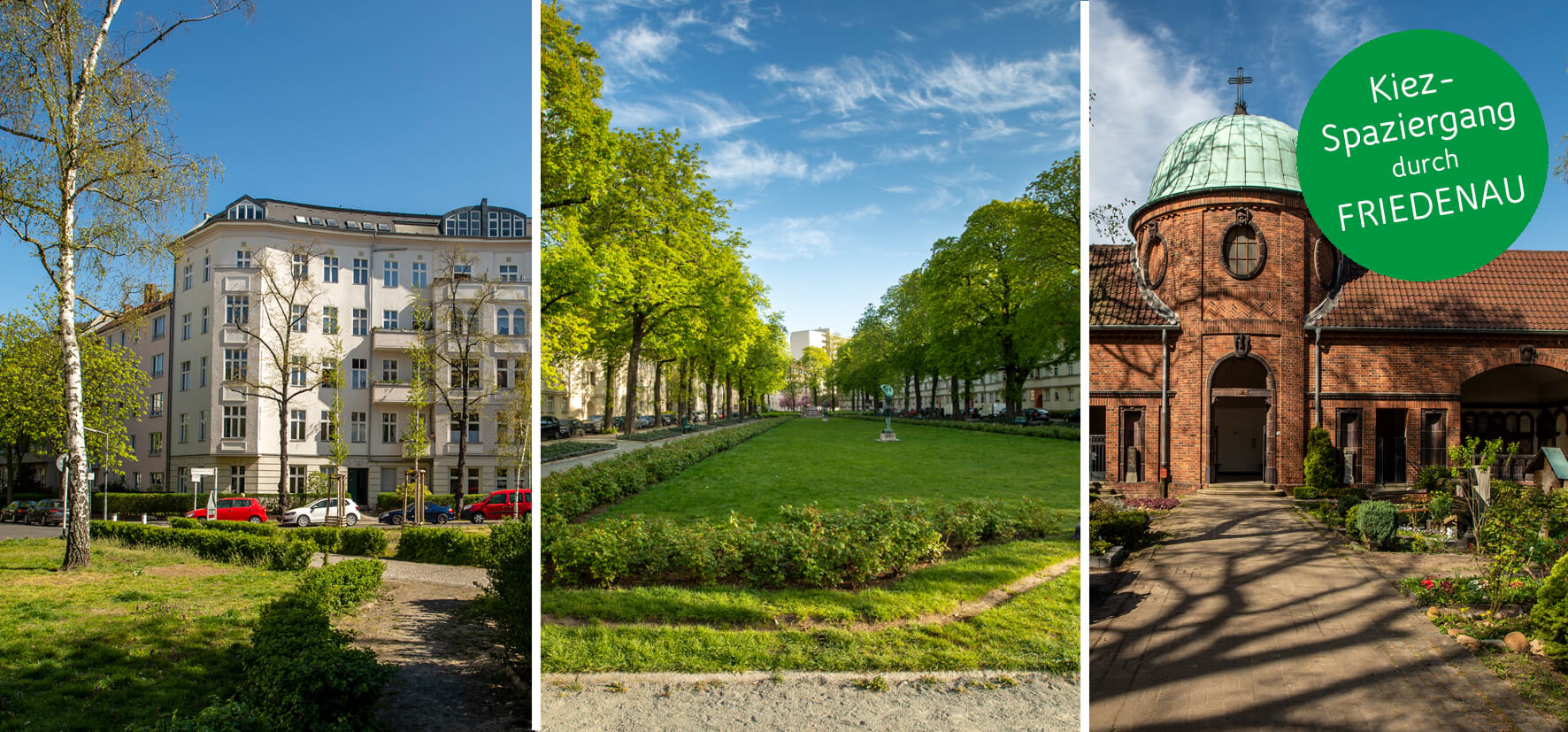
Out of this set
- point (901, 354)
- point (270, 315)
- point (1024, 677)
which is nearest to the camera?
point (1024, 677)

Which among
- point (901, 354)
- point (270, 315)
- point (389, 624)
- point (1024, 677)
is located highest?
point (270, 315)

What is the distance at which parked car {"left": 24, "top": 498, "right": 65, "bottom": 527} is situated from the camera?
33.4 ft

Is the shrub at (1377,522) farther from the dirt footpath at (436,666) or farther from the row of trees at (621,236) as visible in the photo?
the dirt footpath at (436,666)

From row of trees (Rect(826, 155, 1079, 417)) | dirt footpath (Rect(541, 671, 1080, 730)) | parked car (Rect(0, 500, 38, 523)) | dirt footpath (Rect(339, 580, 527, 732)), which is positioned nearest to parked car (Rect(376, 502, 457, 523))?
dirt footpath (Rect(339, 580, 527, 732))

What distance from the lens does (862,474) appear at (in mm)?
5414

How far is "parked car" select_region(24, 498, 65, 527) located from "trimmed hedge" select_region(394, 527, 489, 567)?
5.32 meters

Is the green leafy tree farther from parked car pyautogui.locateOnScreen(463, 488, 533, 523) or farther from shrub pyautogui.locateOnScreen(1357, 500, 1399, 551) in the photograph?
shrub pyautogui.locateOnScreen(1357, 500, 1399, 551)

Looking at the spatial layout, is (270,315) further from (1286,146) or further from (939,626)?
(1286,146)

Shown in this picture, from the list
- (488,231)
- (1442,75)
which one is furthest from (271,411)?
(1442,75)

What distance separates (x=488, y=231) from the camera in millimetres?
6293

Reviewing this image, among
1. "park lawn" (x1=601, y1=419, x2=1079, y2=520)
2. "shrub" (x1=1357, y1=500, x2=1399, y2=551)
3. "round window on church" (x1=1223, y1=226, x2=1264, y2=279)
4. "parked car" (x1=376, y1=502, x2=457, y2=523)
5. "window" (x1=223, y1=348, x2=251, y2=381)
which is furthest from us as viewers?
"parked car" (x1=376, y1=502, x2=457, y2=523)

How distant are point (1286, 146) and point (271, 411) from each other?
12.9 meters

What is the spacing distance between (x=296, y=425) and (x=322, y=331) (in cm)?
121

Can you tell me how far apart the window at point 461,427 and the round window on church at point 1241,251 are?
8.69 metres
